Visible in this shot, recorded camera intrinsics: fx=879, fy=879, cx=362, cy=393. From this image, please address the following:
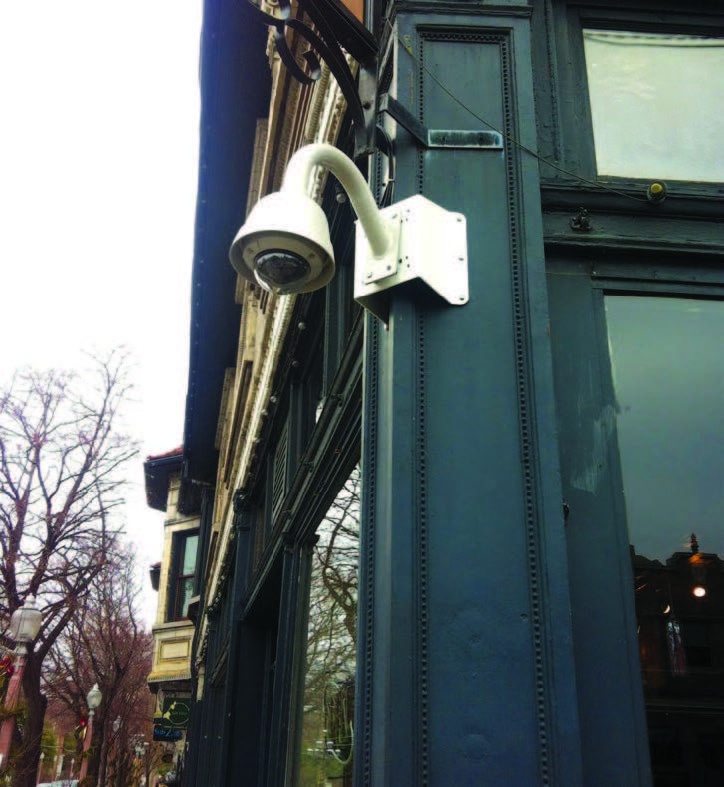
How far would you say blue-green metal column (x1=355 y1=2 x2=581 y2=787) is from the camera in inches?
102

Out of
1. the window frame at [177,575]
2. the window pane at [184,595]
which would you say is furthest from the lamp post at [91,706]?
the window pane at [184,595]

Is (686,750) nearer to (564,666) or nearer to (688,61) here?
(564,666)

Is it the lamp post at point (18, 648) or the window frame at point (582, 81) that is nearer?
the window frame at point (582, 81)

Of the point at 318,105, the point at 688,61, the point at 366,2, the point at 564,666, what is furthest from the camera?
the point at 318,105

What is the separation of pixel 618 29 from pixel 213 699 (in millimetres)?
12333

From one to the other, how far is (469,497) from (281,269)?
3.16 ft

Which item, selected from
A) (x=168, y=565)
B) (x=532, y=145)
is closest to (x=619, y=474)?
(x=532, y=145)

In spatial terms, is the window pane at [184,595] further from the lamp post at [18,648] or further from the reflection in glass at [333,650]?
the reflection in glass at [333,650]

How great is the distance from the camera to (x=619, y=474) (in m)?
3.13

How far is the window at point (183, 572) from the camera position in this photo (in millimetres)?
28156

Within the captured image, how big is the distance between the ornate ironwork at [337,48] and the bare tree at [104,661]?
24764 millimetres

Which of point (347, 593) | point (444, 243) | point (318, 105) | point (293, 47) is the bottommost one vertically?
point (347, 593)

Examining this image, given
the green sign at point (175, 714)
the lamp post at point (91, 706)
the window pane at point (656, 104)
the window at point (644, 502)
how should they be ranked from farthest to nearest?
the lamp post at point (91, 706) < the green sign at point (175, 714) < the window pane at point (656, 104) < the window at point (644, 502)

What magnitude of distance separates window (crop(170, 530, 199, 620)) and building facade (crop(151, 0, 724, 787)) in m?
24.2
